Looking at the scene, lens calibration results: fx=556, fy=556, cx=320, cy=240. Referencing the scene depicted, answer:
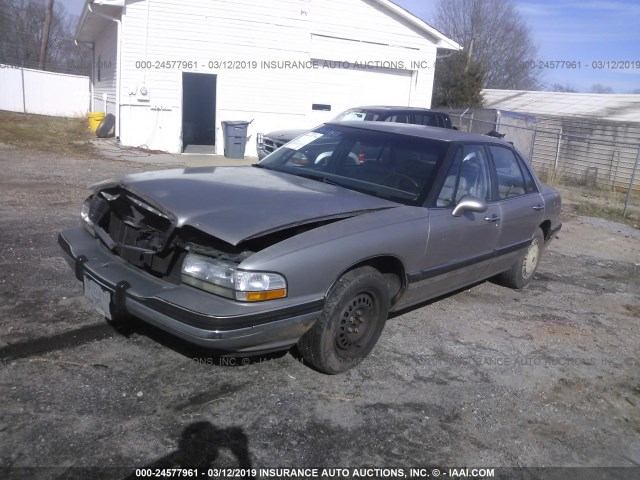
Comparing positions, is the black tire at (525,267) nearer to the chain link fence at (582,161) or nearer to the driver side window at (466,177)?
the driver side window at (466,177)

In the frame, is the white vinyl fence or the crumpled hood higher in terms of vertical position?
the white vinyl fence

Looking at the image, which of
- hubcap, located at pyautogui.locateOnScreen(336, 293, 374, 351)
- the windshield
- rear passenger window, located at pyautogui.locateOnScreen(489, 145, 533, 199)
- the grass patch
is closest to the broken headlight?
hubcap, located at pyautogui.locateOnScreen(336, 293, 374, 351)

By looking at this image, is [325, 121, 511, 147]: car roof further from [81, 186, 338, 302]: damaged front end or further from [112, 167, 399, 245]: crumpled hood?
[81, 186, 338, 302]: damaged front end

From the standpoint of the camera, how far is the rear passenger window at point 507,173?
16.8 ft

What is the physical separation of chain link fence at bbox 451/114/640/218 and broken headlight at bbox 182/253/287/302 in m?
13.2

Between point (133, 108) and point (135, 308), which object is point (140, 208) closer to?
point (135, 308)

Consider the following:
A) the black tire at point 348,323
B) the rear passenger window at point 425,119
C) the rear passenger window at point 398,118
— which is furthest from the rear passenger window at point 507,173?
the rear passenger window at point 425,119

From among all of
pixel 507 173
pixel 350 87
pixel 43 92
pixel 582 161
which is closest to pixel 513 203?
pixel 507 173

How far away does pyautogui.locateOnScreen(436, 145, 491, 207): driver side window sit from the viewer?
440cm

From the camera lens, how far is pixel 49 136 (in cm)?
1623

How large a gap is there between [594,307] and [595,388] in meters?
2.03

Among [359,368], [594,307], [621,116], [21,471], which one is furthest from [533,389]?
[621,116]

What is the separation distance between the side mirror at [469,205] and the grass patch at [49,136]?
11.1m

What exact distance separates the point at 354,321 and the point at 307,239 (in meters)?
0.76
